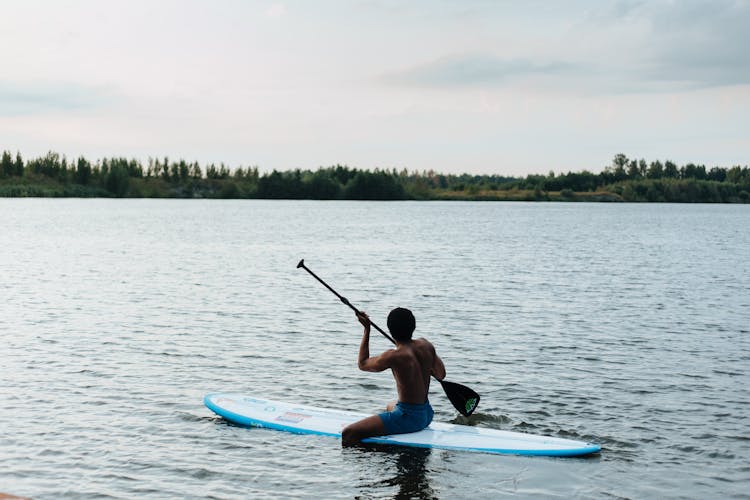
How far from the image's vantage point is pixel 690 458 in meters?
11.9

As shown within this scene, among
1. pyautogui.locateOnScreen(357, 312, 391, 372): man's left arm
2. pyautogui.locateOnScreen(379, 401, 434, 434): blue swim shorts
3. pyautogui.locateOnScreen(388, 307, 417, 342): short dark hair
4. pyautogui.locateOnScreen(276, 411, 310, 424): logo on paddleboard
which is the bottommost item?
pyautogui.locateOnScreen(276, 411, 310, 424): logo on paddleboard

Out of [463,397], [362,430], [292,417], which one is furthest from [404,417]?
[292,417]

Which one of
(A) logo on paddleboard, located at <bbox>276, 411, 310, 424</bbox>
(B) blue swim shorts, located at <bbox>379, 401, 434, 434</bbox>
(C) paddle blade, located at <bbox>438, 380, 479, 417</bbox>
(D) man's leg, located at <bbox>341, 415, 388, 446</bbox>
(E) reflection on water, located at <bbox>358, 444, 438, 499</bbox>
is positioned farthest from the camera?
(A) logo on paddleboard, located at <bbox>276, 411, 310, 424</bbox>

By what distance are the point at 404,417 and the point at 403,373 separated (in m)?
0.88

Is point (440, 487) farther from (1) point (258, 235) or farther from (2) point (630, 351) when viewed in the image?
(1) point (258, 235)

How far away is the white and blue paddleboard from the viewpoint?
458 inches

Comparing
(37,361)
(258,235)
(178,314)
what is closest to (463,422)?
(37,361)

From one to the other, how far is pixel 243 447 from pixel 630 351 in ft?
40.1

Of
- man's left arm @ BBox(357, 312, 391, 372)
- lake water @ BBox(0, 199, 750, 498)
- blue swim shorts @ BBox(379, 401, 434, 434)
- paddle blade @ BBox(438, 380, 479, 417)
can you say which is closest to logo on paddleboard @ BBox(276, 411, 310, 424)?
lake water @ BBox(0, 199, 750, 498)

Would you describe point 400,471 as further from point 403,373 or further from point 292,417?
point 292,417

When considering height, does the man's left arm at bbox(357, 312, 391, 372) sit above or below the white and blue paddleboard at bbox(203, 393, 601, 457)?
above

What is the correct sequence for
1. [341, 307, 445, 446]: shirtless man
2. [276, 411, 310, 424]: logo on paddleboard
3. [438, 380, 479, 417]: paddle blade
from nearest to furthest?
1. [341, 307, 445, 446]: shirtless man
2. [438, 380, 479, 417]: paddle blade
3. [276, 411, 310, 424]: logo on paddleboard

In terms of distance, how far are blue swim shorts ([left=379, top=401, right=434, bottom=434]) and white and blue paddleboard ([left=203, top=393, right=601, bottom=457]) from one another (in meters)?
0.15

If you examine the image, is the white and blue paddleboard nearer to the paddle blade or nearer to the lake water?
the lake water
